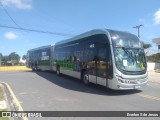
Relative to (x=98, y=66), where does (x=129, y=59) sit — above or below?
above

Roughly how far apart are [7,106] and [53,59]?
17.2 metres

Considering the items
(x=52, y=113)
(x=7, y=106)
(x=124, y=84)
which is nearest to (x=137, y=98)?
(x=124, y=84)

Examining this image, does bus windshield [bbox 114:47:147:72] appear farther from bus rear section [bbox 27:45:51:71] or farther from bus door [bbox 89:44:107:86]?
bus rear section [bbox 27:45:51:71]

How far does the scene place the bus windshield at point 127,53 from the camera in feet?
42.4

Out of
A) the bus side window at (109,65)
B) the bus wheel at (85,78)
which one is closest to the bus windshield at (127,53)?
the bus side window at (109,65)

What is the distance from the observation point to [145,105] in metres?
10.4

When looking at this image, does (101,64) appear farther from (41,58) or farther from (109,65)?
(41,58)

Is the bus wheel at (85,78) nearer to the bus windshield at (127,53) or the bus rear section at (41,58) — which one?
the bus windshield at (127,53)

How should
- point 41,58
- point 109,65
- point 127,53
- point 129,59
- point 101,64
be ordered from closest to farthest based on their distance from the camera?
point 109,65 < point 129,59 < point 127,53 < point 101,64 < point 41,58

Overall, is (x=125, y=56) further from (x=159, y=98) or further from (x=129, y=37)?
(x=159, y=98)

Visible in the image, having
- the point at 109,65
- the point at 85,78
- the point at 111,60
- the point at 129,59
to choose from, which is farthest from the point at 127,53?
the point at 85,78

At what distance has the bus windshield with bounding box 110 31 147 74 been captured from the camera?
12914 mm

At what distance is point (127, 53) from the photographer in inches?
521

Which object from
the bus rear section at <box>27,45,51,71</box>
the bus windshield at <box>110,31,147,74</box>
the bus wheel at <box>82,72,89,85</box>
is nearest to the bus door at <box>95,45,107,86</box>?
the bus windshield at <box>110,31,147,74</box>
